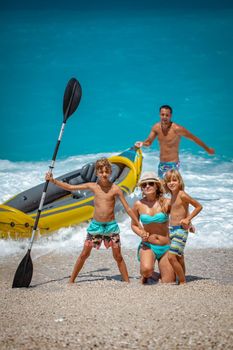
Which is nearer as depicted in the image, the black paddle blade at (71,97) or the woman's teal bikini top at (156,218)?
the woman's teal bikini top at (156,218)

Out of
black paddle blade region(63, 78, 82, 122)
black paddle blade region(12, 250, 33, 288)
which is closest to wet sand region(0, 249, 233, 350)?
black paddle blade region(12, 250, 33, 288)

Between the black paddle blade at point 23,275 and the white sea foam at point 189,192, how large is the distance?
4.53ft

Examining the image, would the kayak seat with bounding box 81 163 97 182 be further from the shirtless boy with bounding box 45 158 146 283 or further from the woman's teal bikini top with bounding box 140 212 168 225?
the woman's teal bikini top with bounding box 140 212 168 225

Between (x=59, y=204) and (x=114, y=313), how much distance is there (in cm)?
343

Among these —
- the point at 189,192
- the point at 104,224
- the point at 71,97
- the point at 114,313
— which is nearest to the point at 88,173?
the point at 189,192

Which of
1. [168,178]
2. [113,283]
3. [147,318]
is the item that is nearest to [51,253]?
[113,283]

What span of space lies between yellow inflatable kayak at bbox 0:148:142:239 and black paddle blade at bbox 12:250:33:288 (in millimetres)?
1646

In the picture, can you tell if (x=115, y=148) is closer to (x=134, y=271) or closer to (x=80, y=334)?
(x=134, y=271)

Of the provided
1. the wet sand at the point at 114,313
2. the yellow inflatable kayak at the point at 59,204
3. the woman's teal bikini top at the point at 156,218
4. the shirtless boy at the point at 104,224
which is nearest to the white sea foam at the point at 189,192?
the yellow inflatable kayak at the point at 59,204

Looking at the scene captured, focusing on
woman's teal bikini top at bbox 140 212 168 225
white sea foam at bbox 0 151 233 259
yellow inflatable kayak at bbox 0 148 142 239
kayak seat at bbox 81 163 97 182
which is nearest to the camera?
woman's teal bikini top at bbox 140 212 168 225

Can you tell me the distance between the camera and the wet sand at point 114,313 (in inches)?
142

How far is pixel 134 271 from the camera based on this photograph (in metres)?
5.84

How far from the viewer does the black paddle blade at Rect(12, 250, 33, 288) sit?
200 inches

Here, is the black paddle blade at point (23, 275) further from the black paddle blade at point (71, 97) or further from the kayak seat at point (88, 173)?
the kayak seat at point (88, 173)
